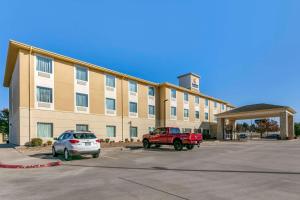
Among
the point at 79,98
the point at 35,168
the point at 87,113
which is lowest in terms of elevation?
the point at 35,168

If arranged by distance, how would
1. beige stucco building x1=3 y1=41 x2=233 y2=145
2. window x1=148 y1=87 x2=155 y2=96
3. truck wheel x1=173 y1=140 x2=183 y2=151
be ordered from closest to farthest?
1. truck wheel x1=173 y1=140 x2=183 y2=151
2. beige stucco building x1=3 y1=41 x2=233 y2=145
3. window x1=148 y1=87 x2=155 y2=96

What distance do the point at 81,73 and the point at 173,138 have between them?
14.7m

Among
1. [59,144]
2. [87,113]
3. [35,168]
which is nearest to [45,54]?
[87,113]

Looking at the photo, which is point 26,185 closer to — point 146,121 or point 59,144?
point 59,144

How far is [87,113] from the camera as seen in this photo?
97.3 feet

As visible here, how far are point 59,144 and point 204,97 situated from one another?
42543mm

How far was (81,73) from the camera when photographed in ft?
97.2

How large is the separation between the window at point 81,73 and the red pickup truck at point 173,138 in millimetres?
11459

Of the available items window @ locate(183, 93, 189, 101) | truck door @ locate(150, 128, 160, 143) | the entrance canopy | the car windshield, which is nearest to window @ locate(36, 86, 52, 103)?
truck door @ locate(150, 128, 160, 143)

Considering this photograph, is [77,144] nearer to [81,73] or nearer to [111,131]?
[81,73]

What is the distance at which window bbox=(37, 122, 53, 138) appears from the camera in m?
24.8

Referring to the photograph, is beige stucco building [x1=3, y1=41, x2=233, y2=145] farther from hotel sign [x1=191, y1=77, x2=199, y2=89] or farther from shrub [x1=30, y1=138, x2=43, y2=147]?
hotel sign [x1=191, y1=77, x2=199, y2=89]

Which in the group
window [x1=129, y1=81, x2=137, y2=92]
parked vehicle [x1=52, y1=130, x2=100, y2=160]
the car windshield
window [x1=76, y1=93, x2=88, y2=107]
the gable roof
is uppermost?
the gable roof

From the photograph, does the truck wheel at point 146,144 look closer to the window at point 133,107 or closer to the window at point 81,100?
the window at point 81,100
